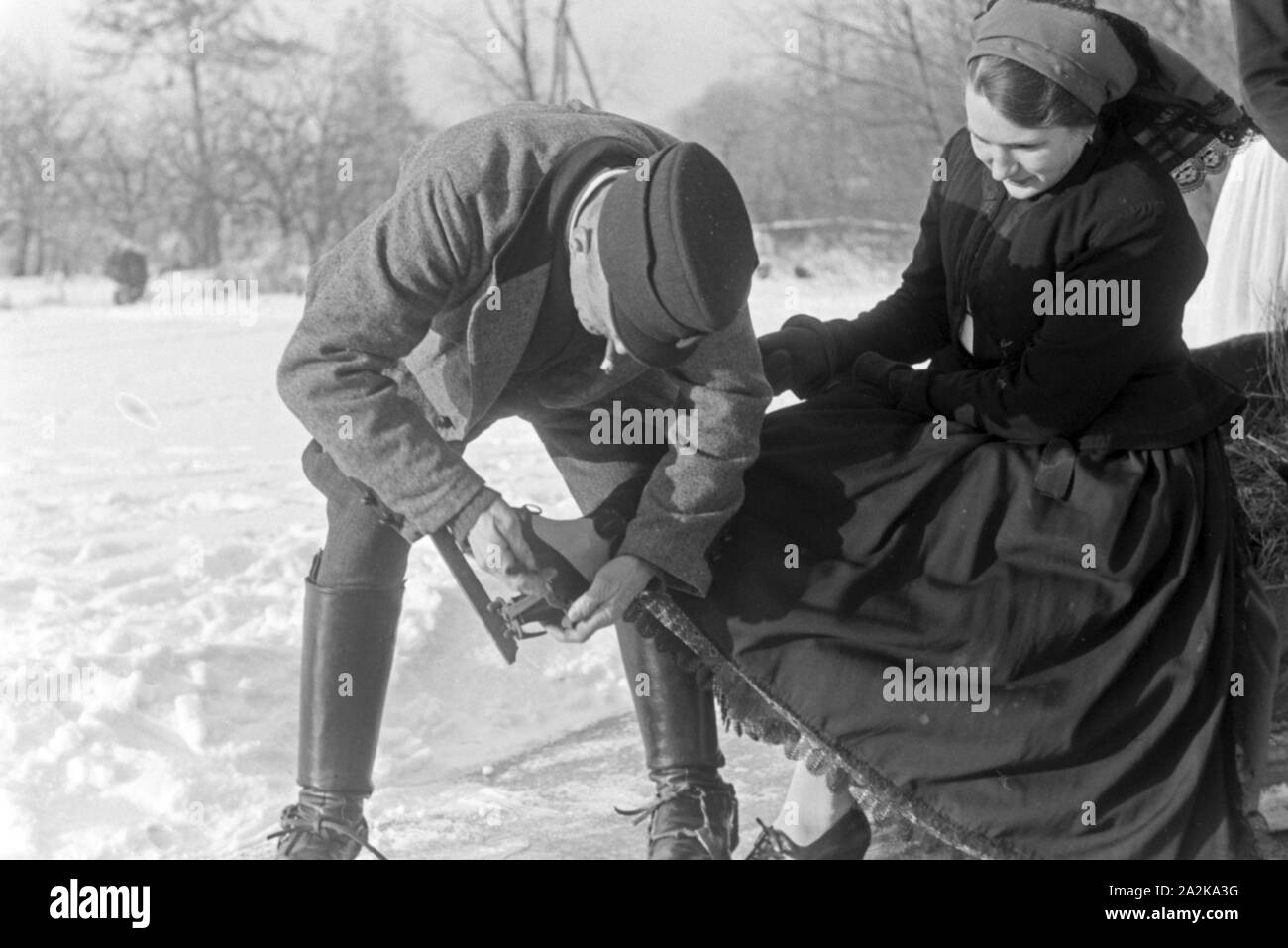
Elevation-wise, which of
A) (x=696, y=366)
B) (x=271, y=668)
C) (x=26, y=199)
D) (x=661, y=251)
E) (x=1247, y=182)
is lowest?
(x=271, y=668)

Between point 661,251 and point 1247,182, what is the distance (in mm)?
2180

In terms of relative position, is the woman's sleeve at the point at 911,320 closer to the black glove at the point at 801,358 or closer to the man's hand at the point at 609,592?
the black glove at the point at 801,358

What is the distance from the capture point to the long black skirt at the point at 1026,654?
2322 mm

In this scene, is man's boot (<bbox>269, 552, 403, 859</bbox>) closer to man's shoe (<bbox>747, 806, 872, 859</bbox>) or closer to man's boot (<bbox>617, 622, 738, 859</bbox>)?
man's boot (<bbox>617, 622, 738, 859</bbox>)

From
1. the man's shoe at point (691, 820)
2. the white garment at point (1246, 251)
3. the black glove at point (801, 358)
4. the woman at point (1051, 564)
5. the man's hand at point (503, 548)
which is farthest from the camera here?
the white garment at point (1246, 251)

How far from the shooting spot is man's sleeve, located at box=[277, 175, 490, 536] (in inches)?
83.2

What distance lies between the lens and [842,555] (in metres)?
2.40

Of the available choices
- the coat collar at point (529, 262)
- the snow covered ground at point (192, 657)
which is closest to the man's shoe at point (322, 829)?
the snow covered ground at point (192, 657)

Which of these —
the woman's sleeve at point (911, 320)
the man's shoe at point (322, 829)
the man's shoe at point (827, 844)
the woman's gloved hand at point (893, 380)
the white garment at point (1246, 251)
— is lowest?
the man's shoe at point (827, 844)

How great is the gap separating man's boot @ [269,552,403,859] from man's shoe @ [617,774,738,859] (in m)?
0.51

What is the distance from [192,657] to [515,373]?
1.35 m

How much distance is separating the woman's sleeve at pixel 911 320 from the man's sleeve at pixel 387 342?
2.78 feet
